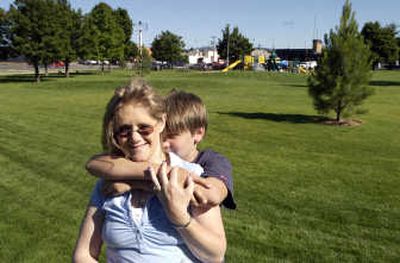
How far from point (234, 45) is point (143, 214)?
3561 inches

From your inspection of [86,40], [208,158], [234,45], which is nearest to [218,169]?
[208,158]

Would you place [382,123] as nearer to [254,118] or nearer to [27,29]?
[254,118]

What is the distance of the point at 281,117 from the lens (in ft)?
66.5

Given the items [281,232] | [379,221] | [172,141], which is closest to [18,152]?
[281,232]

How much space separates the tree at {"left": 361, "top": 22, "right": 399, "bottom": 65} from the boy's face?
7524cm

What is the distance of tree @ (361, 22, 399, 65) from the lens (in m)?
72.4

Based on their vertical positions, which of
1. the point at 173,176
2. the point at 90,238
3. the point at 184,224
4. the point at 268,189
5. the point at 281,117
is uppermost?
the point at 173,176

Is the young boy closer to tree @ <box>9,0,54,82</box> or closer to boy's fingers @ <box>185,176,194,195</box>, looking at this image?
boy's fingers @ <box>185,176,194,195</box>

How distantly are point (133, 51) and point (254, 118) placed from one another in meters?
70.1

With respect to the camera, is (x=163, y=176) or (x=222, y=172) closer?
(x=163, y=176)

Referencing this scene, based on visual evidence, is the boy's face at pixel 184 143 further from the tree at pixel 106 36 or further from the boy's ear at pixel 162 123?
the tree at pixel 106 36

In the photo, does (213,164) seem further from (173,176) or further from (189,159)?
(173,176)

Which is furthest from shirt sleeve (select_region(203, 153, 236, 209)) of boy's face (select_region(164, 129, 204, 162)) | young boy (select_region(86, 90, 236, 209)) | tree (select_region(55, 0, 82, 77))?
tree (select_region(55, 0, 82, 77))

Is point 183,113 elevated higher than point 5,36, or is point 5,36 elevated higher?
point 5,36
